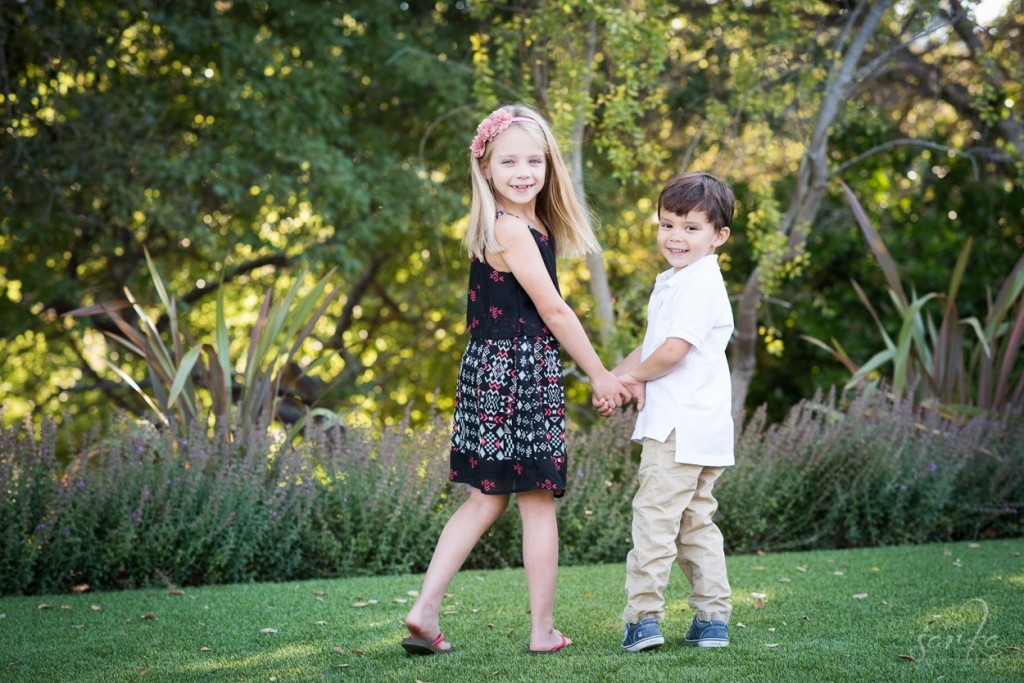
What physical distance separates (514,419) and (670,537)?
20.5 inches

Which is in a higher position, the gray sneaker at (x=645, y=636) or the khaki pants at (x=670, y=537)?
the khaki pants at (x=670, y=537)

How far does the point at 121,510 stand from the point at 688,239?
2505 mm

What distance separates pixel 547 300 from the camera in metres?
2.65

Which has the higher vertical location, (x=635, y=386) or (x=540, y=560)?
(x=635, y=386)

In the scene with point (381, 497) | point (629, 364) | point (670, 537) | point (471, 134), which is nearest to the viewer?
point (670, 537)

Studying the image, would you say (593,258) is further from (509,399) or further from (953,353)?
(509,399)

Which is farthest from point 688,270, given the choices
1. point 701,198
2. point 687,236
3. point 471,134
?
point 471,134

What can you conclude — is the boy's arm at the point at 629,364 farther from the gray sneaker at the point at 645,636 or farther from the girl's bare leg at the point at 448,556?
the gray sneaker at the point at 645,636

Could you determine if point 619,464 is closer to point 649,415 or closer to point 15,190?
point 649,415

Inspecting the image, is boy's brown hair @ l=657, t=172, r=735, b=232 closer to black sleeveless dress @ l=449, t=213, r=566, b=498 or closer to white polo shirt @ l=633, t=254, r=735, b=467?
white polo shirt @ l=633, t=254, r=735, b=467

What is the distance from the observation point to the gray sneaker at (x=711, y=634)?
8.86 feet

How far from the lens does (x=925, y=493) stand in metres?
4.63

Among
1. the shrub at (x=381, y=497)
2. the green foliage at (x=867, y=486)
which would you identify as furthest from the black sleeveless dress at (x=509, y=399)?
the green foliage at (x=867, y=486)

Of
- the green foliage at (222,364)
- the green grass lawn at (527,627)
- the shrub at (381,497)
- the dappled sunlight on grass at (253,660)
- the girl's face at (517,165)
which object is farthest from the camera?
the green foliage at (222,364)
